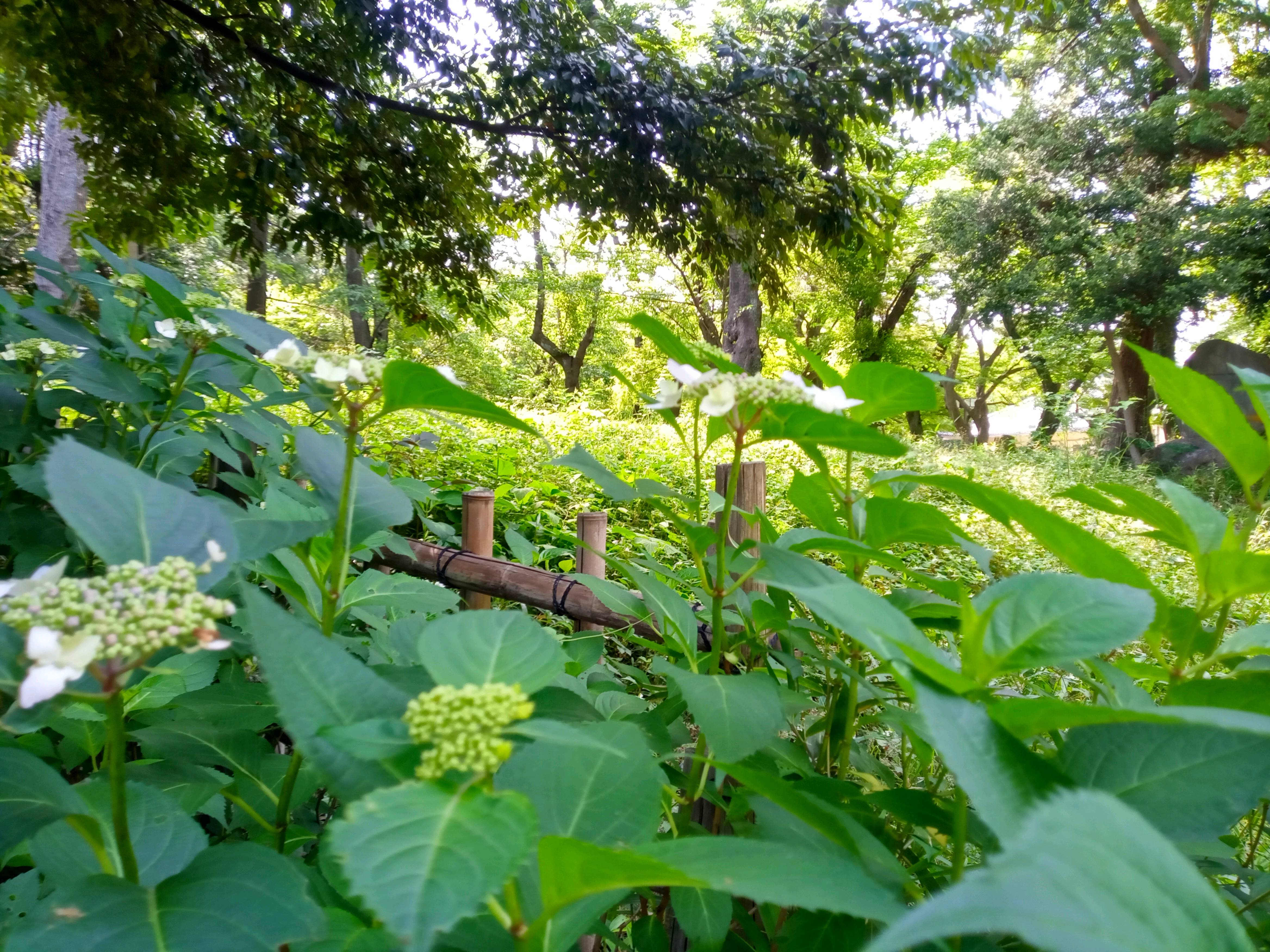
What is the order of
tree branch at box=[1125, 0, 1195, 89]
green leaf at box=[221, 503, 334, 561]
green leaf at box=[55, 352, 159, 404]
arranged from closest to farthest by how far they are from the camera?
green leaf at box=[221, 503, 334, 561] → green leaf at box=[55, 352, 159, 404] → tree branch at box=[1125, 0, 1195, 89]

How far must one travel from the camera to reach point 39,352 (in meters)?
1.00

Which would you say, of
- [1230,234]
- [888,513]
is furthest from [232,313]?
[1230,234]

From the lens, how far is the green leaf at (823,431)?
0.50m

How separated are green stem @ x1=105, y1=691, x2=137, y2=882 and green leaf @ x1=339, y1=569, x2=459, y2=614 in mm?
290

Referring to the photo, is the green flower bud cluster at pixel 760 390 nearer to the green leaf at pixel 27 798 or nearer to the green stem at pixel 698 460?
the green stem at pixel 698 460

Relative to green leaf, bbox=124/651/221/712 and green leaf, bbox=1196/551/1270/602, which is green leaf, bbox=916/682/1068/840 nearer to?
green leaf, bbox=1196/551/1270/602

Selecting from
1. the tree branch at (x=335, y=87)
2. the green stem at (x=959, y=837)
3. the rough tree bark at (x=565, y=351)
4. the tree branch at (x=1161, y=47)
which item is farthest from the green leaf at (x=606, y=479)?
the rough tree bark at (x=565, y=351)

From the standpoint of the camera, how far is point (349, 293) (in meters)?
12.3

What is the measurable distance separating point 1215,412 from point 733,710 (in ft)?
1.52

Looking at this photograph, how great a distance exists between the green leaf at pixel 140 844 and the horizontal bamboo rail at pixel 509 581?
3.62ft

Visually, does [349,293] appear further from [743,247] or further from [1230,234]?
[1230,234]

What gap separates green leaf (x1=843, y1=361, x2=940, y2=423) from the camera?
60 cm

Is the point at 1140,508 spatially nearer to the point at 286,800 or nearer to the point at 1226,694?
the point at 1226,694

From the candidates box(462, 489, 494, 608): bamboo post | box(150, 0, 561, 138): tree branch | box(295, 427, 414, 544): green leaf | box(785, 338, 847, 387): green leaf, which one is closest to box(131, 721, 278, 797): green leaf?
box(295, 427, 414, 544): green leaf
